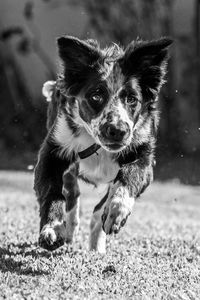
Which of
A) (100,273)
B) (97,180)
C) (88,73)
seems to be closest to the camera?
(100,273)

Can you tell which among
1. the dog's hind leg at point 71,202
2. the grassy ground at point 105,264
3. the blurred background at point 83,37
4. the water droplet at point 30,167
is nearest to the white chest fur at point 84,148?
the dog's hind leg at point 71,202

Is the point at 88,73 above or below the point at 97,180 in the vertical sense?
above

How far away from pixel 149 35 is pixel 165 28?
418mm

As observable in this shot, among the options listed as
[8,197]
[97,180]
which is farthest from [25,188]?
[97,180]

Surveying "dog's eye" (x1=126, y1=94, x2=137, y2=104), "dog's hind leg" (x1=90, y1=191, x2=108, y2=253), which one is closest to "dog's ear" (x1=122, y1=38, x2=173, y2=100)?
"dog's eye" (x1=126, y1=94, x2=137, y2=104)

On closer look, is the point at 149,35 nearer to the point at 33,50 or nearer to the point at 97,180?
the point at 33,50

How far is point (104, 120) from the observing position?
4953mm

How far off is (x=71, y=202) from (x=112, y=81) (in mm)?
1310

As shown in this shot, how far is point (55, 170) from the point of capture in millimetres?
5285

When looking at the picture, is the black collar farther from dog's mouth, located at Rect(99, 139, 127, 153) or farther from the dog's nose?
the dog's nose

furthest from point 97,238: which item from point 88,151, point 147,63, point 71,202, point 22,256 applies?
point 147,63

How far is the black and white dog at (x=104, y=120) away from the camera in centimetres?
500

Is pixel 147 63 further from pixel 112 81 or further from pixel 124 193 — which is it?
pixel 124 193

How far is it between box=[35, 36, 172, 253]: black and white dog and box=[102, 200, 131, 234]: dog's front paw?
118mm
